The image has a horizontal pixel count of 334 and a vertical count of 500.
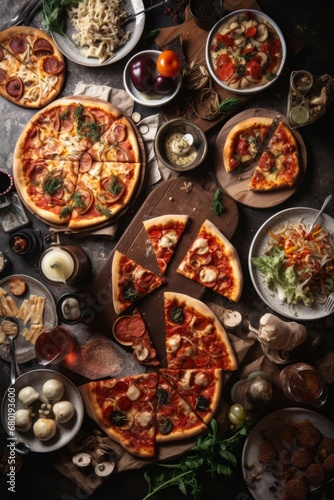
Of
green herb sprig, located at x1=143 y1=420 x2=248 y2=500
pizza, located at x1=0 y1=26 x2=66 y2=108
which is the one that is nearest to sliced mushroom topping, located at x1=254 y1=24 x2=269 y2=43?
pizza, located at x1=0 y1=26 x2=66 y2=108

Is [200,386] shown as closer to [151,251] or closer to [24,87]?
[151,251]

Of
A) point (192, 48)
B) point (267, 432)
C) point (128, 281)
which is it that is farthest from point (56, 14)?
point (267, 432)

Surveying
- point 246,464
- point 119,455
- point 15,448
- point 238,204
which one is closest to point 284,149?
point 238,204

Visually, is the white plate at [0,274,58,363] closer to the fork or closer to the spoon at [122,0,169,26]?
the fork

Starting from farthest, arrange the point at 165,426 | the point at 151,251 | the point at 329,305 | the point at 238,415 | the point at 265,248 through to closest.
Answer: the point at 151,251, the point at 265,248, the point at 165,426, the point at 329,305, the point at 238,415

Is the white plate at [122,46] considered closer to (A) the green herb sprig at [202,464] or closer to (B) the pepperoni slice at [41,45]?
(B) the pepperoni slice at [41,45]

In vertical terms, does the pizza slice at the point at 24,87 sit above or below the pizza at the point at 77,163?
above

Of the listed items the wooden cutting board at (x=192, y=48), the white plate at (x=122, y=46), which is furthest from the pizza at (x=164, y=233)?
the white plate at (x=122, y=46)

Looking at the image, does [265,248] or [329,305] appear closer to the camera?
[329,305]
